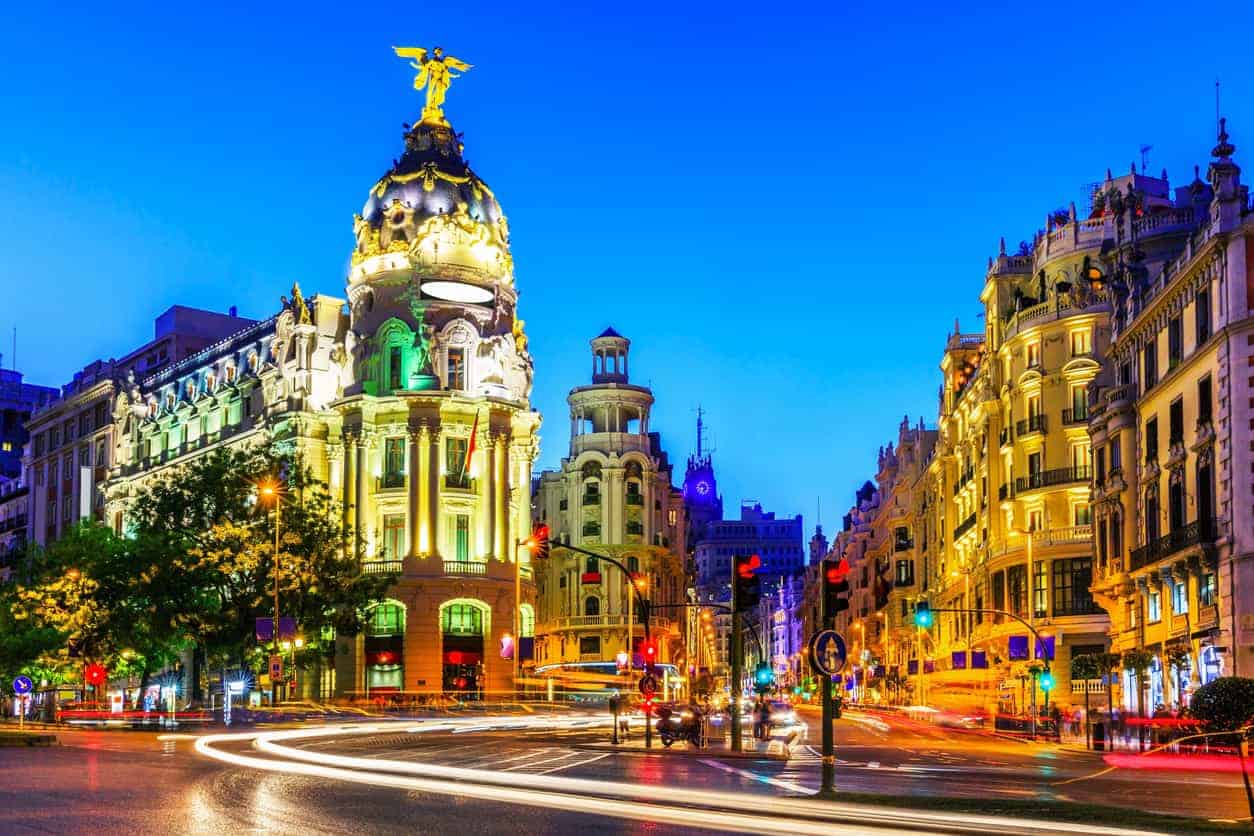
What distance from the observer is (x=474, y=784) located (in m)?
25.7

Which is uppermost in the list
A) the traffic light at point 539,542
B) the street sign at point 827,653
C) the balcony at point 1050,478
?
the balcony at point 1050,478

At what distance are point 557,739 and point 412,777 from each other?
68.6 ft

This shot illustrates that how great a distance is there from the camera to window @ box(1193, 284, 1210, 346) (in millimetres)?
48219

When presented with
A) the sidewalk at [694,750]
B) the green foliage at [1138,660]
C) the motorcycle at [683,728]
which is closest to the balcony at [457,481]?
the sidewalk at [694,750]

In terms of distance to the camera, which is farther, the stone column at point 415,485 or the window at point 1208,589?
the stone column at point 415,485

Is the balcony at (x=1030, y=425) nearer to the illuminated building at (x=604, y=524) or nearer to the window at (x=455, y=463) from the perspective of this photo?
the window at (x=455, y=463)

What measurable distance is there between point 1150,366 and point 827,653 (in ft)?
122

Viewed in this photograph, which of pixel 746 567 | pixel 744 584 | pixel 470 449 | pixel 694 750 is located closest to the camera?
pixel 744 584

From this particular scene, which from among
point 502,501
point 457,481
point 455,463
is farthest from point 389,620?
point 455,463

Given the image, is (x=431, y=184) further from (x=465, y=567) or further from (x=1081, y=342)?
(x=1081, y=342)

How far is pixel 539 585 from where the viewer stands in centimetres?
12581

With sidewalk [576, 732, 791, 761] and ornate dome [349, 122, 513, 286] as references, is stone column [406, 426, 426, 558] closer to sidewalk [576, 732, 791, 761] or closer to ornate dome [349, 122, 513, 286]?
ornate dome [349, 122, 513, 286]

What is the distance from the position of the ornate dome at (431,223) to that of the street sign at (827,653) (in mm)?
69162

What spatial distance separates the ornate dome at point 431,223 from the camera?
89.3 meters
